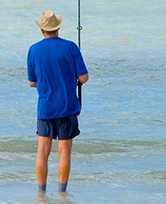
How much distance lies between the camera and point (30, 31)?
2433cm

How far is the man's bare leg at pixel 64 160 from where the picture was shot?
6066mm

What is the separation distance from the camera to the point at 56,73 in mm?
5957

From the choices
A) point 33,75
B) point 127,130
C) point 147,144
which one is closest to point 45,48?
point 33,75

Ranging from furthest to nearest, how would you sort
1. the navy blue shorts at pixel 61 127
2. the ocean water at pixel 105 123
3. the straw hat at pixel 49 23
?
the ocean water at pixel 105 123 < the navy blue shorts at pixel 61 127 < the straw hat at pixel 49 23

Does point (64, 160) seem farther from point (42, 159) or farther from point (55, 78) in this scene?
point (55, 78)

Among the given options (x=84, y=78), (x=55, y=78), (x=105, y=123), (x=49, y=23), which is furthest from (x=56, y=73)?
(x=105, y=123)

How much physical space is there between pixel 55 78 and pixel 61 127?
1.07 feet

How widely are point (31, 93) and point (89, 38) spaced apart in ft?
32.0

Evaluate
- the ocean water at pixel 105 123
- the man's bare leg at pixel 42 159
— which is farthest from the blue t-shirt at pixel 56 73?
the ocean water at pixel 105 123

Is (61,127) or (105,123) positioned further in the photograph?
(105,123)

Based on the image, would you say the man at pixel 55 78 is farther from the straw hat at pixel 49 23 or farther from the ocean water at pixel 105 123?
the ocean water at pixel 105 123

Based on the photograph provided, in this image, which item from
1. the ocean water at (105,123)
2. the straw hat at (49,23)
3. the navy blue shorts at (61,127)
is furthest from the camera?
the ocean water at (105,123)

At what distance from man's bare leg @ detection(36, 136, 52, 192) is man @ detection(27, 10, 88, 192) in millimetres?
34

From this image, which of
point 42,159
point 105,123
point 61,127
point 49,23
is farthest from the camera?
point 105,123
